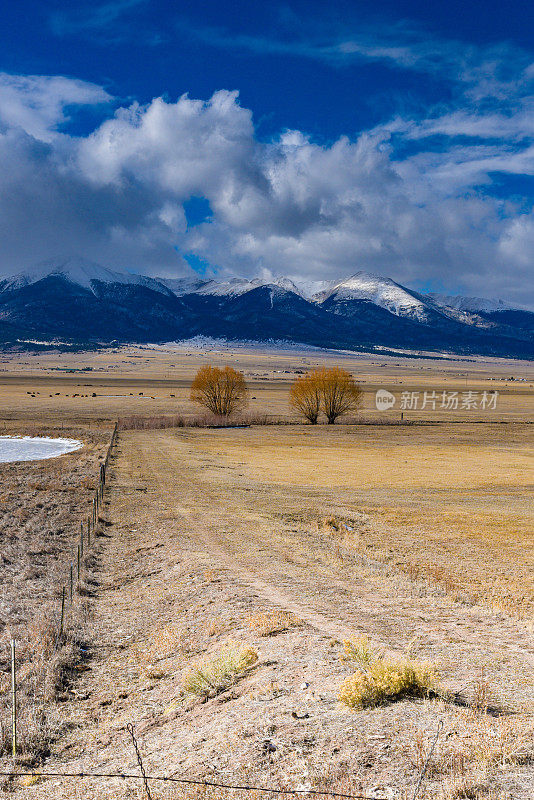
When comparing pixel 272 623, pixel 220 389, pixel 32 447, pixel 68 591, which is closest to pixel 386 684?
pixel 272 623

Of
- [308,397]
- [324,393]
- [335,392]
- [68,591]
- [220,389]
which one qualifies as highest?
[335,392]

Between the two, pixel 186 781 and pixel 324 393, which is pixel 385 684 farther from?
pixel 324 393

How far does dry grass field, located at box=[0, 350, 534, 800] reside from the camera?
9367mm

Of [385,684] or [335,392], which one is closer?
[385,684]

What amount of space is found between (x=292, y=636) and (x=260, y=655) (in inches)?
49.1

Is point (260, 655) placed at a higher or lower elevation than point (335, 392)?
lower

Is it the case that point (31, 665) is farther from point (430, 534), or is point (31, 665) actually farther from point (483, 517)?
point (483, 517)

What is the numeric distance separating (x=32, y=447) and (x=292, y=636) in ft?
208

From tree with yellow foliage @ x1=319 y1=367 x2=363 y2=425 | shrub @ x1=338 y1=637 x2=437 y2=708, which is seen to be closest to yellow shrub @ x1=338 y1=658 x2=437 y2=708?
shrub @ x1=338 y1=637 x2=437 y2=708

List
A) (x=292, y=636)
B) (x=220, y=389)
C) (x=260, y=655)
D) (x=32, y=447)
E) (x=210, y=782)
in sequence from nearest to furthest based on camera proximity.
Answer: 1. (x=210, y=782)
2. (x=260, y=655)
3. (x=292, y=636)
4. (x=32, y=447)
5. (x=220, y=389)

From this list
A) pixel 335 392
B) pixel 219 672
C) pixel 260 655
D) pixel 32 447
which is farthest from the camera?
pixel 335 392

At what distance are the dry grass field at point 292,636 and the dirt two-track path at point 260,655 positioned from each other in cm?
5

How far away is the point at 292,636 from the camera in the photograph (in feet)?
49.5

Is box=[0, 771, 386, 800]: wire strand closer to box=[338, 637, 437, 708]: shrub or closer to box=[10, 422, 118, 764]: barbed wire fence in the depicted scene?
box=[10, 422, 118, 764]: barbed wire fence
